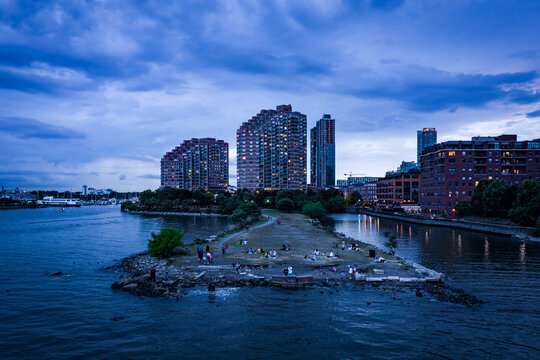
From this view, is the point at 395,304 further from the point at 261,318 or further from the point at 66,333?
the point at 66,333

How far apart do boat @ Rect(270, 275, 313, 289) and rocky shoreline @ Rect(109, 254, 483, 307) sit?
0.82 meters

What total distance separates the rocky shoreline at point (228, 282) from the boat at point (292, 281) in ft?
2.70

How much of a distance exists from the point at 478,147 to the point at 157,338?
454 ft

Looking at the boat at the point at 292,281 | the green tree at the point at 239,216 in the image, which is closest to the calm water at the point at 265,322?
the boat at the point at 292,281

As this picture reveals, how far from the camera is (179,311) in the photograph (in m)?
30.1

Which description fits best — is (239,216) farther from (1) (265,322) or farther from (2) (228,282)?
(1) (265,322)

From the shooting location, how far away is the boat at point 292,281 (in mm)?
36469

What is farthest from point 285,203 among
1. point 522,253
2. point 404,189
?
point 522,253

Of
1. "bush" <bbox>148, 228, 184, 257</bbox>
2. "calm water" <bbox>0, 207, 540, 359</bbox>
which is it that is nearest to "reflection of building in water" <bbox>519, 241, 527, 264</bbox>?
"calm water" <bbox>0, 207, 540, 359</bbox>

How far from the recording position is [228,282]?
3706 centimetres

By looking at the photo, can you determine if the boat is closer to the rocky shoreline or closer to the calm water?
the rocky shoreline

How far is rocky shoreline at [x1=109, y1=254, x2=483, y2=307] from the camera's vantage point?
1345 inches

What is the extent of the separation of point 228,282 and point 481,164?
125 m

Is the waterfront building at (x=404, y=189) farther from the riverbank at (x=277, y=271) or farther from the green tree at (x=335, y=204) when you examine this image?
the riverbank at (x=277, y=271)
